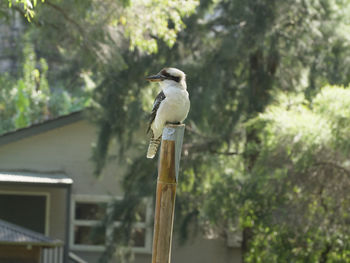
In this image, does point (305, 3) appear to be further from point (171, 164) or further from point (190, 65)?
point (171, 164)

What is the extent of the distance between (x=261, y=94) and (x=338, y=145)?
449 centimetres

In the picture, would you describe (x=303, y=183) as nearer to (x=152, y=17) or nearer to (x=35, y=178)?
(x=152, y=17)

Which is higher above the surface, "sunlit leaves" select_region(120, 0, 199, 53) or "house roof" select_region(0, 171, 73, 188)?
"sunlit leaves" select_region(120, 0, 199, 53)

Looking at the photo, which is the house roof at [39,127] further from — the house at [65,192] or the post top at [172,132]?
the post top at [172,132]

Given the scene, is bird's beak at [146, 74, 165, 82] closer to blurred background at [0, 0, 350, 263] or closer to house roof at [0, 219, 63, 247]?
blurred background at [0, 0, 350, 263]

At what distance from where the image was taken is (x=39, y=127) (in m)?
16.3

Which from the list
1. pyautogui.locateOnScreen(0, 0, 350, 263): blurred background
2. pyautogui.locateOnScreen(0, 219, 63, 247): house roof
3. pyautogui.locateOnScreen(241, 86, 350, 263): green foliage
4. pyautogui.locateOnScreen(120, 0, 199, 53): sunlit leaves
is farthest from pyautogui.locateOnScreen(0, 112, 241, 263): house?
pyautogui.locateOnScreen(120, 0, 199, 53): sunlit leaves

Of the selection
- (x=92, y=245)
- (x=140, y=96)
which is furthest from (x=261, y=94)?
(x=92, y=245)

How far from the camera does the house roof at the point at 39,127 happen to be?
16000mm

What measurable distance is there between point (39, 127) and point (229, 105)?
433 cm

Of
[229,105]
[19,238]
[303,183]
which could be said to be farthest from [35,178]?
[303,183]

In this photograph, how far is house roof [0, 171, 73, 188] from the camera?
15055 mm

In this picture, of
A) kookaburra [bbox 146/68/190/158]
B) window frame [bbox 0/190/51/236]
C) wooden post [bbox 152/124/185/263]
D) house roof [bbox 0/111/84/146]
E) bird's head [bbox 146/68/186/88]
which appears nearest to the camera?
wooden post [bbox 152/124/185/263]

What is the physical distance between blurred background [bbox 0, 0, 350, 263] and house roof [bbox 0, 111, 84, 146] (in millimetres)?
478
